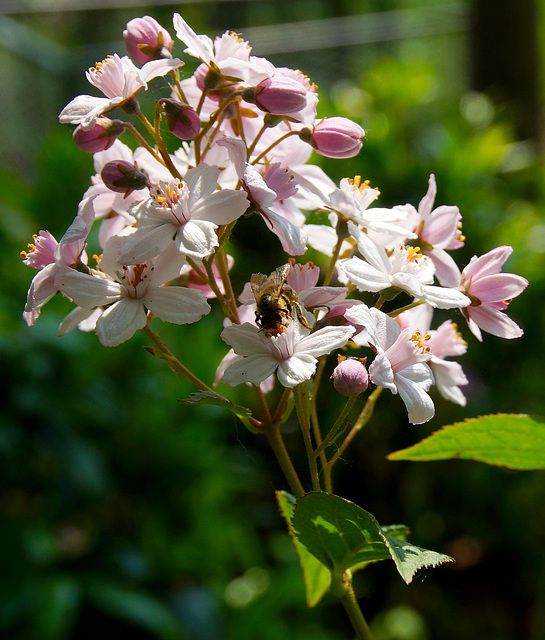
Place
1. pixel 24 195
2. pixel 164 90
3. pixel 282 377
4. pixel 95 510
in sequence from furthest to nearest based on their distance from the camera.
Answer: pixel 24 195, pixel 95 510, pixel 164 90, pixel 282 377

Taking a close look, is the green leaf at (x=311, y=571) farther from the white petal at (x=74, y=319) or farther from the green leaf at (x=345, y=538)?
the white petal at (x=74, y=319)

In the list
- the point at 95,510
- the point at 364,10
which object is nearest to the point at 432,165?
the point at 95,510

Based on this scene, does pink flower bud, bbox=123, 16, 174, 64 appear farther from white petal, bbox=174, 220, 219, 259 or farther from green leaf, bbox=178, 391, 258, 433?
green leaf, bbox=178, 391, 258, 433

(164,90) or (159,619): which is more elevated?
(164,90)

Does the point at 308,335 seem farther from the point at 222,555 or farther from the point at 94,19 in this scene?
the point at 94,19

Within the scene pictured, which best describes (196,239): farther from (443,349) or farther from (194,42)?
(443,349)

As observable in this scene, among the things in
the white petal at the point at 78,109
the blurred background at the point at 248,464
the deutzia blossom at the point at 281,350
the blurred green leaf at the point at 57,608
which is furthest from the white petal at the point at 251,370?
the blurred green leaf at the point at 57,608

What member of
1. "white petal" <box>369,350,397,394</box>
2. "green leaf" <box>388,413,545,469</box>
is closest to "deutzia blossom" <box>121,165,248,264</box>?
"white petal" <box>369,350,397,394</box>
